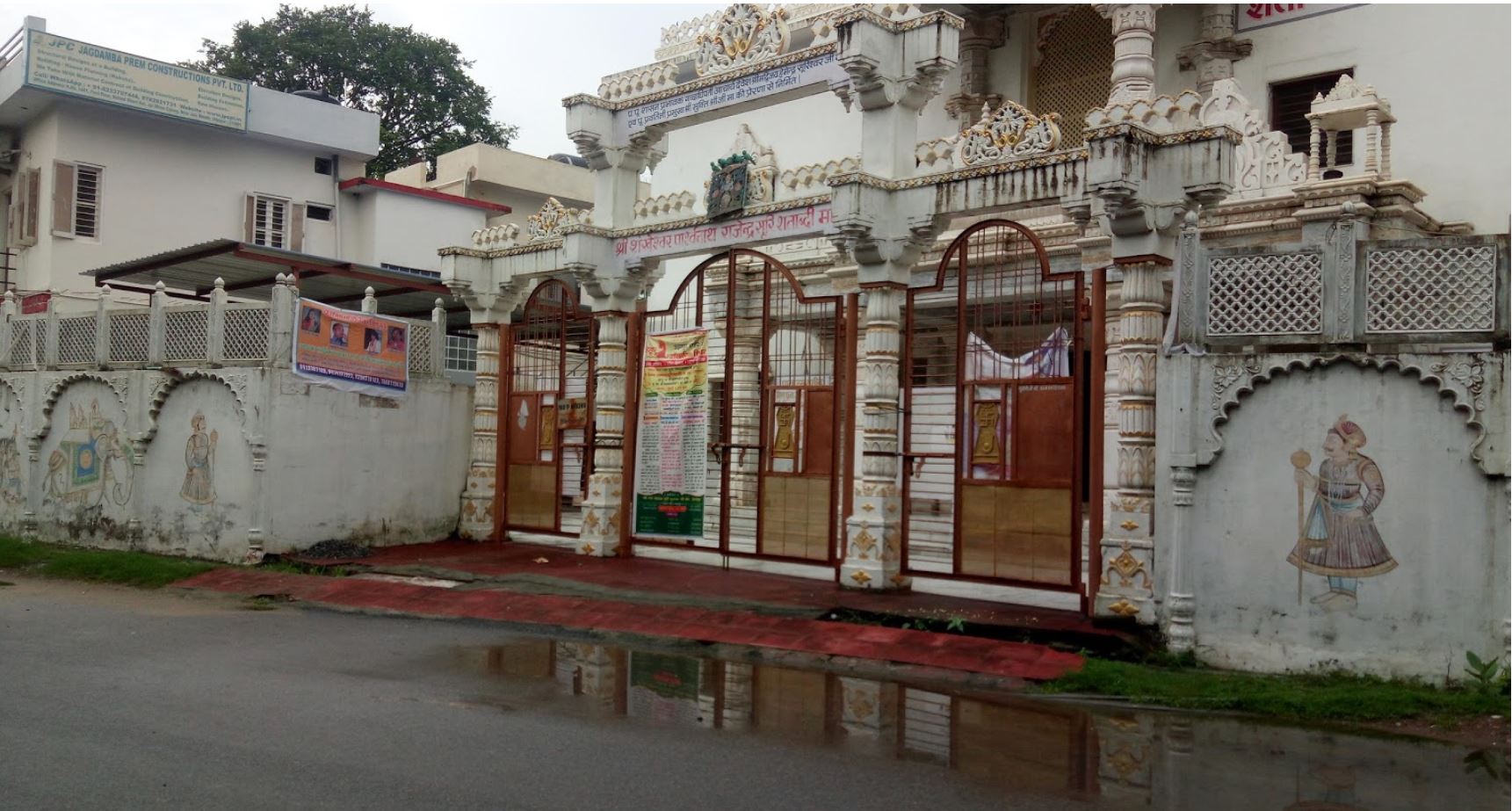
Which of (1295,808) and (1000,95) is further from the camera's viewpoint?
(1000,95)

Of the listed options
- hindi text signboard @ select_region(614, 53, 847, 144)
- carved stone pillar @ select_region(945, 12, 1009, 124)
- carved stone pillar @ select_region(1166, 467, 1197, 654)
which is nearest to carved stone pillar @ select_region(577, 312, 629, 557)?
hindi text signboard @ select_region(614, 53, 847, 144)

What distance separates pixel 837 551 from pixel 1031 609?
7.88 feet

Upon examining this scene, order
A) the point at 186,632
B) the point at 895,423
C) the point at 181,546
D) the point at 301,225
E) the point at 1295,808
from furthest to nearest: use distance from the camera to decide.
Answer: the point at 301,225 < the point at 181,546 < the point at 895,423 < the point at 186,632 < the point at 1295,808

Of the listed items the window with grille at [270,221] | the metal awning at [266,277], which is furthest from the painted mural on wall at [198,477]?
the window with grille at [270,221]

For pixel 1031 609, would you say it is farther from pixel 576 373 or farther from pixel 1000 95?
pixel 1000 95

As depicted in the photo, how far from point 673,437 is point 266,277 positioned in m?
8.09

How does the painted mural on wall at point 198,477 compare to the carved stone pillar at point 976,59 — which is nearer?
the painted mural on wall at point 198,477

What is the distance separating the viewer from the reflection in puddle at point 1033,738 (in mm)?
6090

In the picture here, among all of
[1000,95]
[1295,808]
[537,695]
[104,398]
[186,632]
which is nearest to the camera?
[1295,808]

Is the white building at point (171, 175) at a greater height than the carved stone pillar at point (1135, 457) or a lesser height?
greater

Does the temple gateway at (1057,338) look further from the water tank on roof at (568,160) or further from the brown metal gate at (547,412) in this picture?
the water tank on roof at (568,160)

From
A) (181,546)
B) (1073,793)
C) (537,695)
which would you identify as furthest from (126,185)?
(1073,793)

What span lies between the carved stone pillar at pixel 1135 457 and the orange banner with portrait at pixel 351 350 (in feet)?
29.9

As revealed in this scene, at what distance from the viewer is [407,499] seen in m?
15.5
